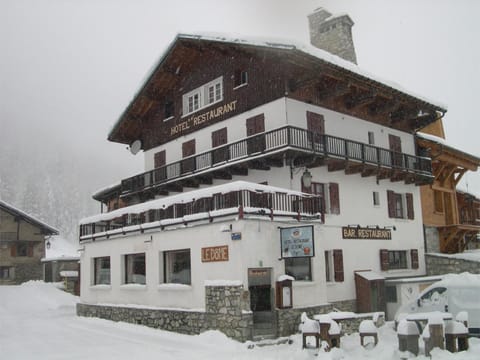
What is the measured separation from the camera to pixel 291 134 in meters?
22.0

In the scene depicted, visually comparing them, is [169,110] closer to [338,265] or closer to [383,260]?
[338,265]

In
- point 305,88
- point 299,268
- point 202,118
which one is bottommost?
point 299,268

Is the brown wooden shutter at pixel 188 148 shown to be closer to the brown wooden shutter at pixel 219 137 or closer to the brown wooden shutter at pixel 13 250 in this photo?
the brown wooden shutter at pixel 219 137

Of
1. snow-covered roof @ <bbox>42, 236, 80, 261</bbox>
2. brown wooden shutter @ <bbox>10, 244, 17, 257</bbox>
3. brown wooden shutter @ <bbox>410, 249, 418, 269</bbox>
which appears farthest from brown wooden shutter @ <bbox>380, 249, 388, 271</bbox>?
snow-covered roof @ <bbox>42, 236, 80, 261</bbox>

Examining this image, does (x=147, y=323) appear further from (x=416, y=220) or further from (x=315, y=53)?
(x=416, y=220)

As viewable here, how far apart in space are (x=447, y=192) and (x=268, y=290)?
19348 millimetres

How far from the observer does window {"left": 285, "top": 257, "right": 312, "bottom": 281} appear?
19.4m

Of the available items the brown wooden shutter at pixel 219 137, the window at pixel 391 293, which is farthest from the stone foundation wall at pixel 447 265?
the brown wooden shutter at pixel 219 137

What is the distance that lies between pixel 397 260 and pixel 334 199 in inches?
234

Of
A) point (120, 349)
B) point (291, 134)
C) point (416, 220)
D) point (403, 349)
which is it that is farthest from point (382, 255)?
point (120, 349)

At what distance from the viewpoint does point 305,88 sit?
24.3 m

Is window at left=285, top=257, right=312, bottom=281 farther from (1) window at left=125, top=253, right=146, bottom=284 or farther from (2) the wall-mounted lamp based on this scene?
(1) window at left=125, top=253, right=146, bottom=284

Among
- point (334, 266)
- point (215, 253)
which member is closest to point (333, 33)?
point (334, 266)

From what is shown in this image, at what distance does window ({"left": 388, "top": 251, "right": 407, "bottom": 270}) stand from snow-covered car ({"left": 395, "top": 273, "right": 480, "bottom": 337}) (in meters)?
9.27
